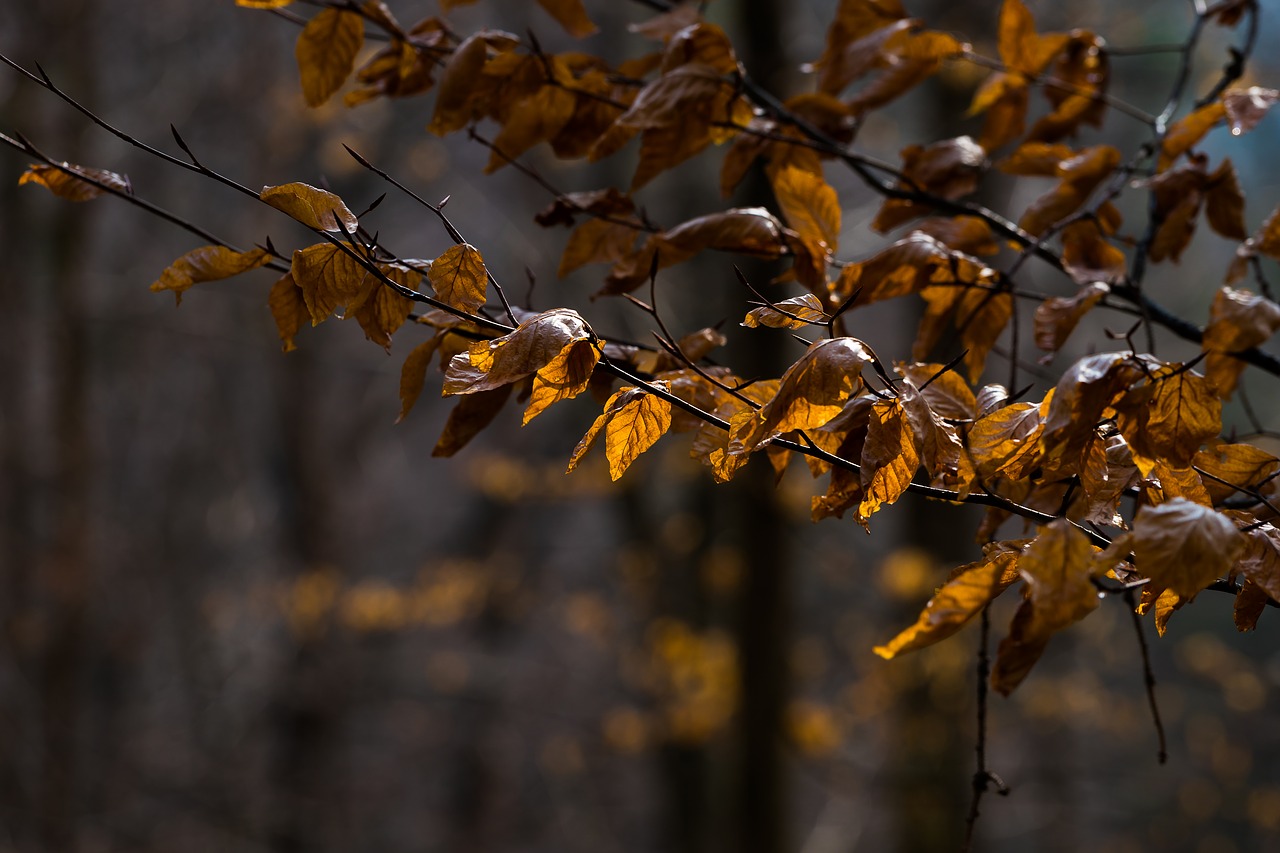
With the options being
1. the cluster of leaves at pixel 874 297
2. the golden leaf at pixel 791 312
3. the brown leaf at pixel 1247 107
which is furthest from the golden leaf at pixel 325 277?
the brown leaf at pixel 1247 107

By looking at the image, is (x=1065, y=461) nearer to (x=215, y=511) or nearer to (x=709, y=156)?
(x=709, y=156)

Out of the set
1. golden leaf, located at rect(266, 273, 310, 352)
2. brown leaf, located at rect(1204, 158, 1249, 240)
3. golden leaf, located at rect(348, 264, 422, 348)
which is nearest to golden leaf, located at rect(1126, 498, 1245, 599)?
golden leaf, located at rect(348, 264, 422, 348)

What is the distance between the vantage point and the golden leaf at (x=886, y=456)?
0.86 meters

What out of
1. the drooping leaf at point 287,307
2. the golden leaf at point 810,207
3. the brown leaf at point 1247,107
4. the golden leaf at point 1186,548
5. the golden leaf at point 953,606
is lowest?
the golden leaf at point 953,606

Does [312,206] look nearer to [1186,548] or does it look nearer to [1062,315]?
[1186,548]

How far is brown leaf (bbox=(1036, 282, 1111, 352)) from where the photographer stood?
123 cm

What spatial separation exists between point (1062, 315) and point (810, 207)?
1.15ft

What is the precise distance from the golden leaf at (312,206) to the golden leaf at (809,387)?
1.32 feet

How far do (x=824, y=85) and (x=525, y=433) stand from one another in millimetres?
6719

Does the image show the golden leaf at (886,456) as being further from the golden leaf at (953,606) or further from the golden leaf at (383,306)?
the golden leaf at (383,306)

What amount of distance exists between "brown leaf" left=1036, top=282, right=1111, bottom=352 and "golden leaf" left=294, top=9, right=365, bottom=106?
96 centimetres

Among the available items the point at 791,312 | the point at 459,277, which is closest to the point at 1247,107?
the point at 791,312

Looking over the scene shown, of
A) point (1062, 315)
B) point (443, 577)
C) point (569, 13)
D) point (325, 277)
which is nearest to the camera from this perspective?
point (325, 277)

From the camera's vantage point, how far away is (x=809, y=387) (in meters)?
0.81
